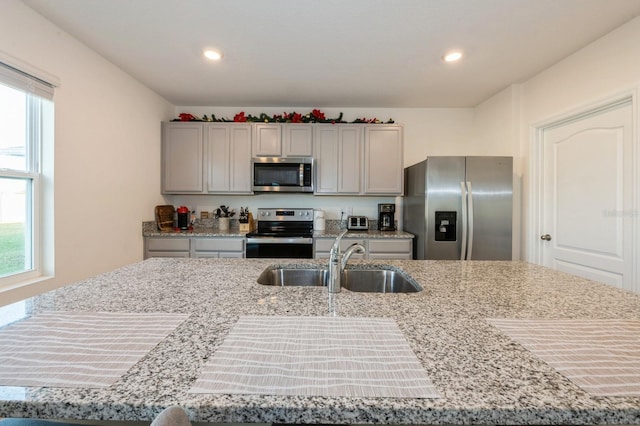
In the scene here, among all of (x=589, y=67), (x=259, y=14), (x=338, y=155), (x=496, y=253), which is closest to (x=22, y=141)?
(x=259, y=14)

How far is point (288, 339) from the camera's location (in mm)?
712

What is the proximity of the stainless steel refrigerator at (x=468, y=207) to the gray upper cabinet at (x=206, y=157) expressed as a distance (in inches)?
80.8

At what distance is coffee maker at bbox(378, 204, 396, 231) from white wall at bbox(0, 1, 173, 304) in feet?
8.90

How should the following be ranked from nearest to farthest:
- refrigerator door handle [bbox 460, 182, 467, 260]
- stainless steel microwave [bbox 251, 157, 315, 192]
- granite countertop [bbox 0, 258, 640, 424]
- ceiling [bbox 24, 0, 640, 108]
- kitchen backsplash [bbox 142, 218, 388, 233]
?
granite countertop [bbox 0, 258, 640, 424] → ceiling [bbox 24, 0, 640, 108] → refrigerator door handle [bbox 460, 182, 467, 260] → stainless steel microwave [bbox 251, 157, 315, 192] → kitchen backsplash [bbox 142, 218, 388, 233]

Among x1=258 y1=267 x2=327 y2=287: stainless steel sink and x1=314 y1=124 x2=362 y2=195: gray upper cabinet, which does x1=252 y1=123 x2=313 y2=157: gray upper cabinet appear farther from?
x1=258 y1=267 x2=327 y2=287: stainless steel sink

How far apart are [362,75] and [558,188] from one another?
2.03m

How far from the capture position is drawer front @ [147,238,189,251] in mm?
3109

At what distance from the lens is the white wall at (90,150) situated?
1.92 metres

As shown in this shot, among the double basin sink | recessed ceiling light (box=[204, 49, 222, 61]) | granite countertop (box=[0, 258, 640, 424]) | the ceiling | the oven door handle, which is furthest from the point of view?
the oven door handle

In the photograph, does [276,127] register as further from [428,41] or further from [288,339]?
[288,339]

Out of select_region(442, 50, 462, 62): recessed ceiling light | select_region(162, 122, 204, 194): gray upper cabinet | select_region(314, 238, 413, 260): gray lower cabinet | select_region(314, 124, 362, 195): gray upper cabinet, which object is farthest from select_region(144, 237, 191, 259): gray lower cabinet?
select_region(442, 50, 462, 62): recessed ceiling light

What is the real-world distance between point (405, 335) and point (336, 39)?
2.14m

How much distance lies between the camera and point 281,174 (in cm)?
335

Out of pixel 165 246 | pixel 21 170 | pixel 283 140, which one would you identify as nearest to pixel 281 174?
pixel 283 140
